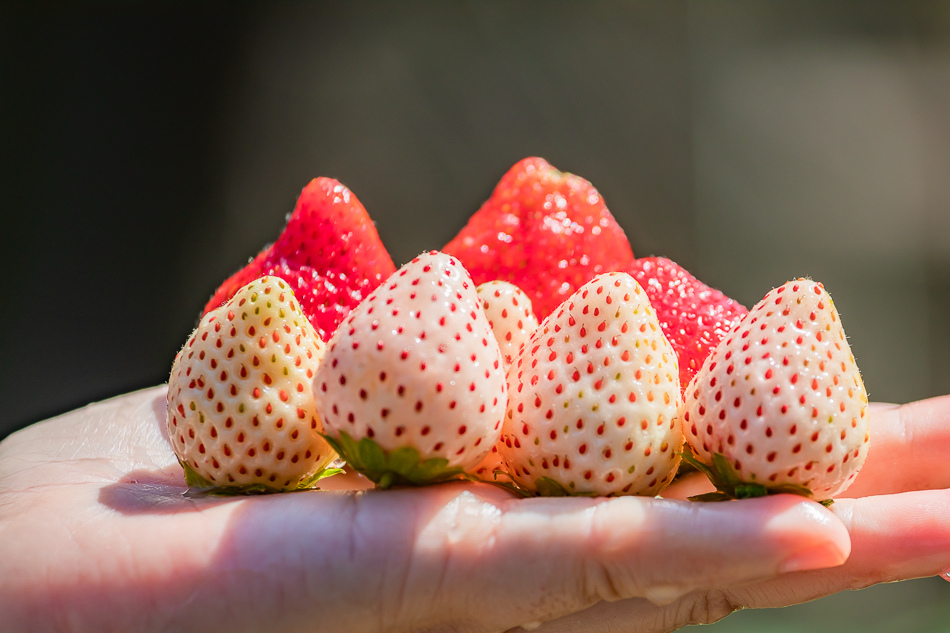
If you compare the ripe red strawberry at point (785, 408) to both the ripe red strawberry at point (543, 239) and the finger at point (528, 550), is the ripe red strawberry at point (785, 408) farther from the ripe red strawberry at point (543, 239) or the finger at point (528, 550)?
the ripe red strawberry at point (543, 239)

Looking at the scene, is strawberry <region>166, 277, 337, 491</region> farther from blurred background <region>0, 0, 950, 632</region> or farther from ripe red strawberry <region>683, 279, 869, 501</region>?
blurred background <region>0, 0, 950, 632</region>

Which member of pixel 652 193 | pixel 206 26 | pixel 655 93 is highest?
pixel 206 26

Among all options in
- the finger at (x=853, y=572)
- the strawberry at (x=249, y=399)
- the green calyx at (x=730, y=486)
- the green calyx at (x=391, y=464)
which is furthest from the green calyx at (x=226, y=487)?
the green calyx at (x=730, y=486)

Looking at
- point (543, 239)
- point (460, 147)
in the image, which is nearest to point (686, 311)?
point (543, 239)

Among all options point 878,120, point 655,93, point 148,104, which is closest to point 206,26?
point 148,104

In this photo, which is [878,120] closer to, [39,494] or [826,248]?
[826,248]

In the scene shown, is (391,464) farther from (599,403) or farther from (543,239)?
(543,239)

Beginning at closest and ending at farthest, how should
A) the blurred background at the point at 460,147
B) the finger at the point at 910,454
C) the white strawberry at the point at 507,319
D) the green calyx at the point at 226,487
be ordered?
the green calyx at the point at 226,487 < the white strawberry at the point at 507,319 < the finger at the point at 910,454 < the blurred background at the point at 460,147
